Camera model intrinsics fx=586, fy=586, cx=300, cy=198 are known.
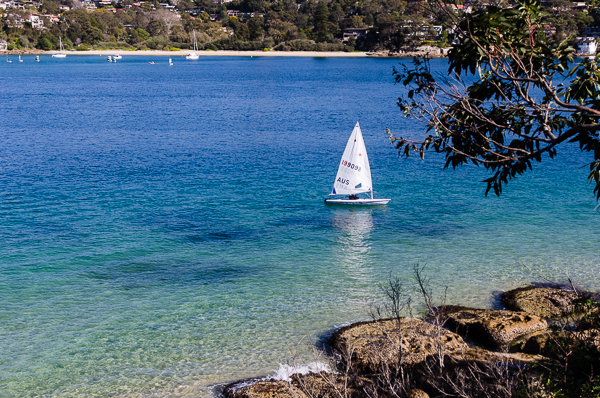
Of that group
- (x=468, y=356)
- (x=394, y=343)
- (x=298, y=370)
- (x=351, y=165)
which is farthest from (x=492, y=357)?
(x=351, y=165)

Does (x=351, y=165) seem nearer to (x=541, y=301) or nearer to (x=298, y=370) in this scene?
(x=541, y=301)

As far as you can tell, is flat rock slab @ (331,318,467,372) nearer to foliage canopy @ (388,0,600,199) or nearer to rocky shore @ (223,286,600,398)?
rocky shore @ (223,286,600,398)

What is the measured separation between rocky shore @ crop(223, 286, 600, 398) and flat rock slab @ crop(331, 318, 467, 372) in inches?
1.1

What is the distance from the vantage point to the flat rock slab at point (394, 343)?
15.8 metres

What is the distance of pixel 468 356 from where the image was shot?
1545 centimetres

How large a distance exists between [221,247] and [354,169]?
402 inches

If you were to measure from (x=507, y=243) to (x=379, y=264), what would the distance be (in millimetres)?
7512

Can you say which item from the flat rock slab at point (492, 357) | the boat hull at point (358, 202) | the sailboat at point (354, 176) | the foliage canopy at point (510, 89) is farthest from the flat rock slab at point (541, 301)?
the sailboat at point (354, 176)

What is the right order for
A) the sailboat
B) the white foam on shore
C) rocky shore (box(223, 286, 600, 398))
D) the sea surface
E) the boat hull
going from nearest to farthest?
rocky shore (box(223, 286, 600, 398)) → the white foam on shore → the sea surface → the sailboat → the boat hull

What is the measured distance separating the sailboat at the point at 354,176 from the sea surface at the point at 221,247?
113 cm

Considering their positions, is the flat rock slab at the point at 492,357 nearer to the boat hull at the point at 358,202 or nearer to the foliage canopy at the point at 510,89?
the foliage canopy at the point at 510,89

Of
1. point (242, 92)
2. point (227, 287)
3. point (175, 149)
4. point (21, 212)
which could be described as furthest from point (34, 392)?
point (242, 92)

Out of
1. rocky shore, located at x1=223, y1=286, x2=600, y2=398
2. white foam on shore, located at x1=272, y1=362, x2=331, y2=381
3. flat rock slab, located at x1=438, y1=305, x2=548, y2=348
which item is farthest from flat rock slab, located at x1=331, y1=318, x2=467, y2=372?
flat rock slab, located at x1=438, y1=305, x2=548, y2=348

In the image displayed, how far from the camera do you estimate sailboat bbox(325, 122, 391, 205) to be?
115 ft
